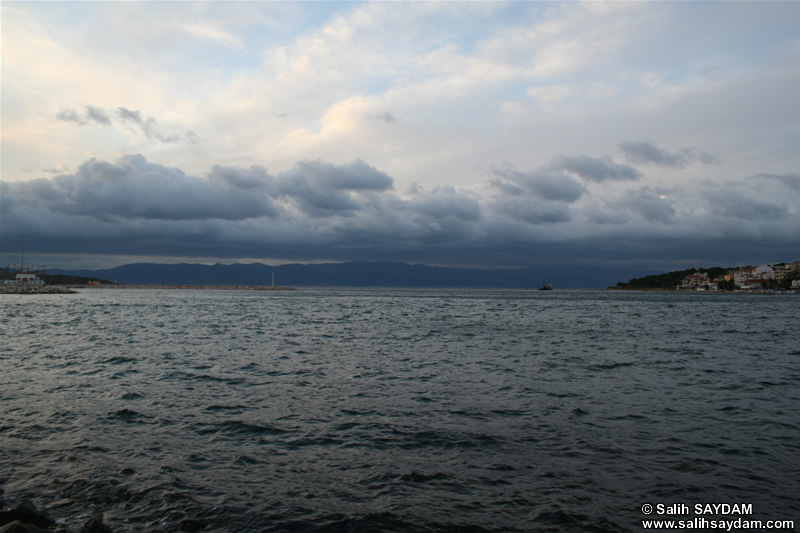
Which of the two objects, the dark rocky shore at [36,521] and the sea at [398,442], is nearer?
the dark rocky shore at [36,521]

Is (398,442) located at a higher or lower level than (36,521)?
lower

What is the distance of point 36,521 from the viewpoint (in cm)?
827

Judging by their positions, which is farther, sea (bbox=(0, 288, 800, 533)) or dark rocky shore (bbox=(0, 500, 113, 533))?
sea (bbox=(0, 288, 800, 533))

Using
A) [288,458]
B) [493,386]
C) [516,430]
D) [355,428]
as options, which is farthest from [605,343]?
[288,458]

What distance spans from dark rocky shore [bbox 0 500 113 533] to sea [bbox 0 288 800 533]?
12.6 inches

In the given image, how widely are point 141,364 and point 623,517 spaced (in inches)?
982

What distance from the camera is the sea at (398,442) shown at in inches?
363

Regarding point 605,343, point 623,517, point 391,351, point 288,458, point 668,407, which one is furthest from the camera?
point 605,343

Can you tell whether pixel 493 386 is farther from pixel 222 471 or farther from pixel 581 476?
pixel 222 471

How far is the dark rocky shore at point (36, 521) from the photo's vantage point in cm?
794

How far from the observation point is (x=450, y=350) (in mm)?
31547

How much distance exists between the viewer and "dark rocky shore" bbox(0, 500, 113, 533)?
7944mm

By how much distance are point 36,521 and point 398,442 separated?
7956mm

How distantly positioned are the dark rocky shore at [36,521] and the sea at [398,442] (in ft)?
1.05
